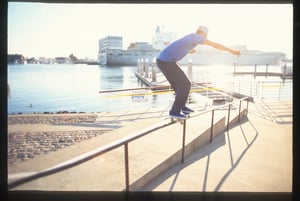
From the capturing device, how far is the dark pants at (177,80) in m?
2.92

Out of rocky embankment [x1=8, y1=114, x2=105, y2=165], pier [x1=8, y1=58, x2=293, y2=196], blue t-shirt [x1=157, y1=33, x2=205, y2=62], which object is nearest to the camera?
pier [x1=8, y1=58, x2=293, y2=196]

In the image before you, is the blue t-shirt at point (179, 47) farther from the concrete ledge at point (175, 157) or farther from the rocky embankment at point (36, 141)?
the rocky embankment at point (36, 141)

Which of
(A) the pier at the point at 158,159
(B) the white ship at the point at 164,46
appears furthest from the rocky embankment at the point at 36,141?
(B) the white ship at the point at 164,46

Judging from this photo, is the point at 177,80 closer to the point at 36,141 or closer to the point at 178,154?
the point at 178,154

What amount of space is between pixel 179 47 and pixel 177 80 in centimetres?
41

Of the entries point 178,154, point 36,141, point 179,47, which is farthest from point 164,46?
point 36,141

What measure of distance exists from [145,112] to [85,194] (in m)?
2.60

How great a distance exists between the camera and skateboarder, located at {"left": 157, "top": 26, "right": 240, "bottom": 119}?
2898 mm

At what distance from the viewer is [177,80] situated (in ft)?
9.62

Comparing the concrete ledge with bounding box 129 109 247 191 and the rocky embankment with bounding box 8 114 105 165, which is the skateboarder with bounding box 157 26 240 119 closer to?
the concrete ledge with bounding box 129 109 247 191

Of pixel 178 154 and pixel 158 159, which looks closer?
pixel 158 159

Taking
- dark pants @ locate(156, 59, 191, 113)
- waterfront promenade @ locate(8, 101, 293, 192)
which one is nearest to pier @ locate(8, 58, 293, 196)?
waterfront promenade @ locate(8, 101, 293, 192)

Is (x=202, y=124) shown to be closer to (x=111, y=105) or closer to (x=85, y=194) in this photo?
(x=85, y=194)

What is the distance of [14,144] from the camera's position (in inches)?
114
